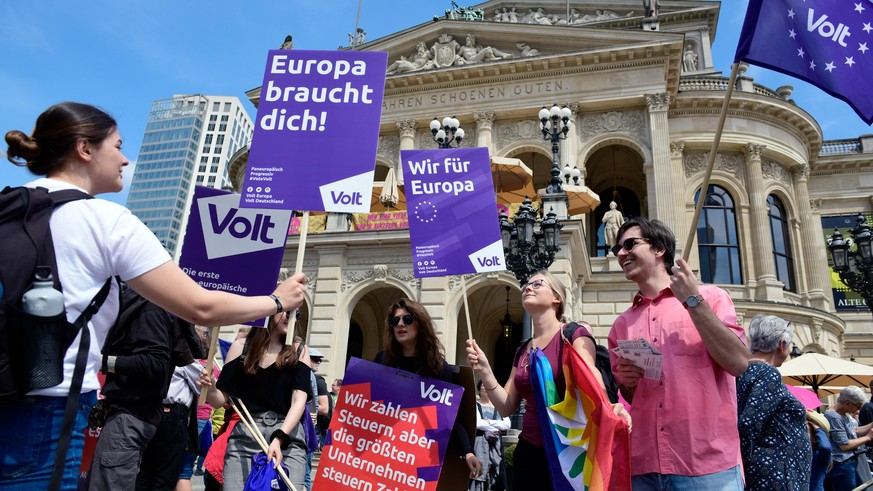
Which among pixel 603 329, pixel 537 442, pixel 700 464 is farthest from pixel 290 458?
pixel 603 329

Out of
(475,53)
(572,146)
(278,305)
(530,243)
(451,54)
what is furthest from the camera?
(451,54)

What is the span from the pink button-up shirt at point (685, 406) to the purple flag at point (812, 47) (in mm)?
1918

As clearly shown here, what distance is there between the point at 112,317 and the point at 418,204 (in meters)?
3.20

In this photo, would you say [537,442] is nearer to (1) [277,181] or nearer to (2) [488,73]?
(1) [277,181]

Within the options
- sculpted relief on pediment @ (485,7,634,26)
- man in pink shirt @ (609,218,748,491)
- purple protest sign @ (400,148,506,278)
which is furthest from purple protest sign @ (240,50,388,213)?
sculpted relief on pediment @ (485,7,634,26)

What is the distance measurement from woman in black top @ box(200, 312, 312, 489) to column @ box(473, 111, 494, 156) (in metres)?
22.0

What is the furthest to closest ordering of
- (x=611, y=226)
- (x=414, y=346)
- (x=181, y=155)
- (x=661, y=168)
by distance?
1. (x=181, y=155)
2. (x=661, y=168)
3. (x=611, y=226)
4. (x=414, y=346)

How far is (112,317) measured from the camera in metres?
2.14

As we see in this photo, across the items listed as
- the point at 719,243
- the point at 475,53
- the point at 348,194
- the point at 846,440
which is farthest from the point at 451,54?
the point at 348,194

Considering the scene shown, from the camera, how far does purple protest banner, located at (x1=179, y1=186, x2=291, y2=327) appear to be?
14.8 feet

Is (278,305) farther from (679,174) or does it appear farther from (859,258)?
(679,174)

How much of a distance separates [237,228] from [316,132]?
1053mm

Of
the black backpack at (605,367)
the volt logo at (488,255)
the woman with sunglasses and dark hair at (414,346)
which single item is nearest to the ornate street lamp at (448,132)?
the volt logo at (488,255)

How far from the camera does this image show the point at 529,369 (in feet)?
12.0
